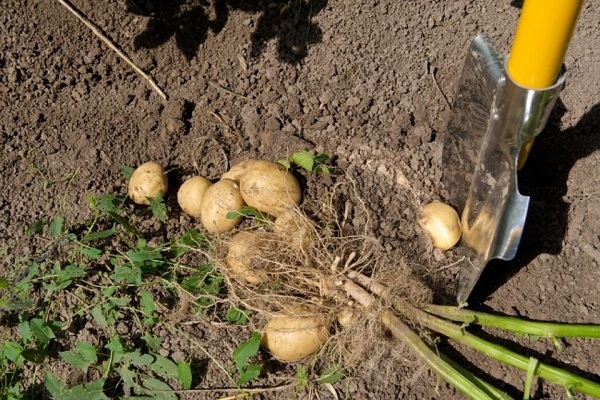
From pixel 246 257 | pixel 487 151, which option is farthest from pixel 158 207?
pixel 487 151

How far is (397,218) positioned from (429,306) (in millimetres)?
300

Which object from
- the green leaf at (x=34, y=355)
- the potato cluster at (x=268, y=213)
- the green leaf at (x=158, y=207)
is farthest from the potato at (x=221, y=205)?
the green leaf at (x=34, y=355)

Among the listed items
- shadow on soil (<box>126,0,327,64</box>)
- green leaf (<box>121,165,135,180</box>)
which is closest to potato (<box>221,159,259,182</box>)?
green leaf (<box>121,165,135,180</box>)

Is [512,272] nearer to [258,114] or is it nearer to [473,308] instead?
[473,308]

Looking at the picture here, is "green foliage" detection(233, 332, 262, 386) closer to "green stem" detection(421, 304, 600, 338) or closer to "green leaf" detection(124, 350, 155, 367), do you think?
"green leaf" detection(124, 350, 155, 367)

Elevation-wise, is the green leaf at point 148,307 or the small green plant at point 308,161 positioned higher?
the small green plant at point 308,161

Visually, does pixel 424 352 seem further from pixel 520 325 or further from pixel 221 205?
pixel 221 205

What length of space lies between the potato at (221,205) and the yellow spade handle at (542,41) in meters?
0.79

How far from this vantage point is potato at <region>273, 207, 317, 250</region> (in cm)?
167

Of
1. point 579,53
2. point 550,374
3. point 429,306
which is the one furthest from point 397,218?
point 579,53

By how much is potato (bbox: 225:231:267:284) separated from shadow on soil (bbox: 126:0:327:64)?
783mm

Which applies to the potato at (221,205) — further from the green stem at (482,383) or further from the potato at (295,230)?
the green stem at (482,383)

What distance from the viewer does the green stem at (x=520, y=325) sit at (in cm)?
138

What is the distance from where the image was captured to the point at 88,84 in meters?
2.12
